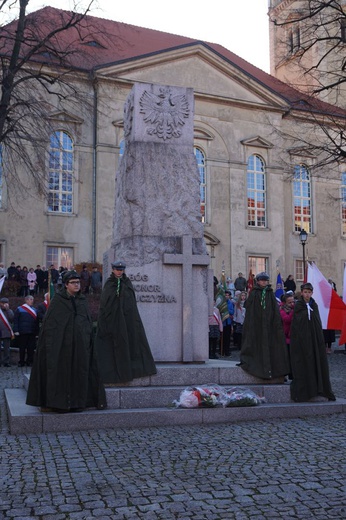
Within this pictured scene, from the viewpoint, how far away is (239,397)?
26.6 ft

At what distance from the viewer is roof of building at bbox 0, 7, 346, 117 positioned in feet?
69.8

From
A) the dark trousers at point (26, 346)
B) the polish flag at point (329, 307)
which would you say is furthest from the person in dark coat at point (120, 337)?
the dark trousers at point (26, 346)

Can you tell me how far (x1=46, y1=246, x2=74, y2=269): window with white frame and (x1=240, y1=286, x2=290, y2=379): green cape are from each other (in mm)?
24966

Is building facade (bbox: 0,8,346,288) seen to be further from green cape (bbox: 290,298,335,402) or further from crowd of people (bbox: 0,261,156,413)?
crowd of people (bbox: 0,261,156,413)

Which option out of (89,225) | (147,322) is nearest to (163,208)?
(147,322)

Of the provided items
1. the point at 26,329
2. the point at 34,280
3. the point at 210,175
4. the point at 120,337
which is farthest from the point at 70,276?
the point at 210,175

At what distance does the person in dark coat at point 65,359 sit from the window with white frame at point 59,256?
84.9 ft

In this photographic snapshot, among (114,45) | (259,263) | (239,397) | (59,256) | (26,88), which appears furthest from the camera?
(259,263)

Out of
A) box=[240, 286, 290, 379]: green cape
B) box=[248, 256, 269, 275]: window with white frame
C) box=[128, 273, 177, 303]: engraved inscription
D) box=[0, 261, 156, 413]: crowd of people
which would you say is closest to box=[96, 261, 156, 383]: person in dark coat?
box=[0, 261, 156, 413]: crowd of people

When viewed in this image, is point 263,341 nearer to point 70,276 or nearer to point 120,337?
point 120,337

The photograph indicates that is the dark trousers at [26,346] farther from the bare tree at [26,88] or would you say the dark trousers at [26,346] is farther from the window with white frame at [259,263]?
the window with white frame at [259,263]

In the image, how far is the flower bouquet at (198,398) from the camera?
7.82 meters

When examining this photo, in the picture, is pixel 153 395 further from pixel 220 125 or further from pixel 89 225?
pixel 220 125

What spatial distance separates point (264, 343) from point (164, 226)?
2382 millimetres
